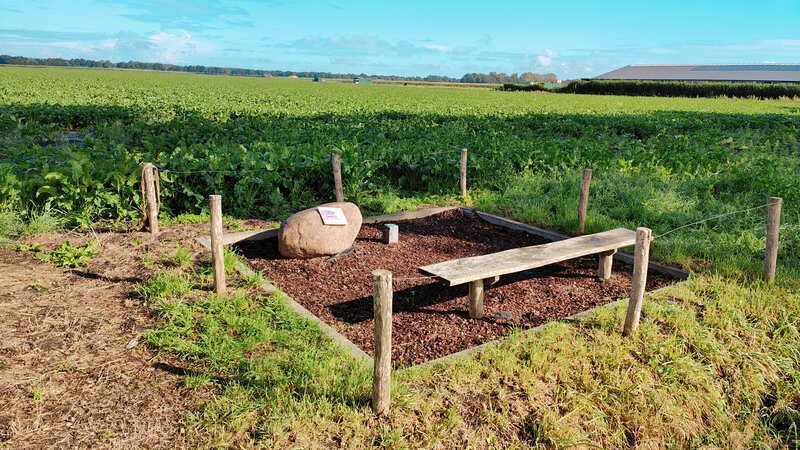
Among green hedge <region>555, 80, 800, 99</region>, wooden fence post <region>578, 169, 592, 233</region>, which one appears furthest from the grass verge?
green hedge <region>555, 80, 800, 99</region>

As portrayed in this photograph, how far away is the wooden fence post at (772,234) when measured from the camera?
5473 mm

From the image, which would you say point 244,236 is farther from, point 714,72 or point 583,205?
point 714,72

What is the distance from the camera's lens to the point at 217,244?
5.07 m

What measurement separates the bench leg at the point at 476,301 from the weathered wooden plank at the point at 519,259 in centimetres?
22

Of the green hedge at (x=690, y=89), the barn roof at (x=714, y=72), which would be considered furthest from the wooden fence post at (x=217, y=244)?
the barn roof at (x=714, y=72)

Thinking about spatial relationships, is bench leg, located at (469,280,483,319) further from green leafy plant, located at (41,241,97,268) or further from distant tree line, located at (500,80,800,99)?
distant tree line, located at (500,80,800,99)

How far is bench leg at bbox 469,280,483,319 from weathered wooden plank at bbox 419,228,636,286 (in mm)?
217

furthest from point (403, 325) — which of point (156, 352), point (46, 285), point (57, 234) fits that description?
point (57, 234)

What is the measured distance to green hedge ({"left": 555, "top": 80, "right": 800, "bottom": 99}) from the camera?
5200cm

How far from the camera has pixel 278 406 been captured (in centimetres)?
336

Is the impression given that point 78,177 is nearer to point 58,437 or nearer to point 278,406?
point 58,437

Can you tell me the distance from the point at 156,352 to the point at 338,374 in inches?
61.1

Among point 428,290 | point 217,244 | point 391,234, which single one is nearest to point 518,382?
point 428,290

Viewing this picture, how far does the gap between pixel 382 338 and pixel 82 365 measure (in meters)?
2.40
